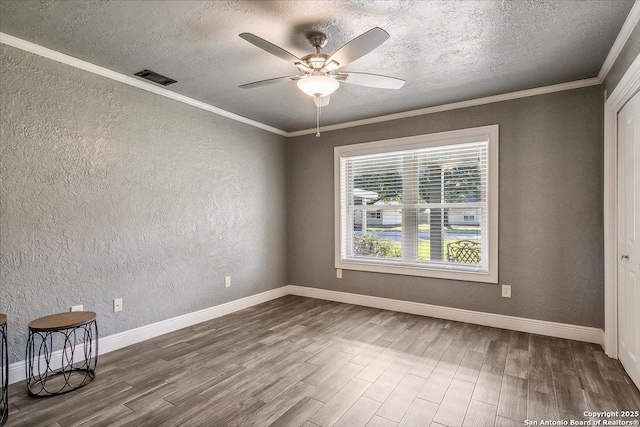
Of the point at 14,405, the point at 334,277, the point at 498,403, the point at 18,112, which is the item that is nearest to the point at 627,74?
the point at 498,403

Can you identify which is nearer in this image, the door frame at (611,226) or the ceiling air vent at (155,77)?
the door frame at (611,226)

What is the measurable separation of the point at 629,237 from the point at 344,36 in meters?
2.65

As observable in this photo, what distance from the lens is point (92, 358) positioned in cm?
283

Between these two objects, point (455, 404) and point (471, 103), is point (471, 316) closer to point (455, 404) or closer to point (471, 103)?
point (455, 404)

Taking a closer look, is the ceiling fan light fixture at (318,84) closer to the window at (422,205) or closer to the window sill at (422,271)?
the window at (422,205)

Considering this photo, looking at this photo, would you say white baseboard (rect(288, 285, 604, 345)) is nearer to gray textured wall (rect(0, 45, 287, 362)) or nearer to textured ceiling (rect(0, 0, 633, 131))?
gray textured wall (rect(0, 45, 287, 362))

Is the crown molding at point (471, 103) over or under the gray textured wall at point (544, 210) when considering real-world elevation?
over

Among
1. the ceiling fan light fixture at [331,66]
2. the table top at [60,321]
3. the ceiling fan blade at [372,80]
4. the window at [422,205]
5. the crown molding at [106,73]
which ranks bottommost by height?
the table top at [60,321]

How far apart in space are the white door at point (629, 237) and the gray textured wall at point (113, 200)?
12.7ft

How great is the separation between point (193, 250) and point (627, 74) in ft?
13.6

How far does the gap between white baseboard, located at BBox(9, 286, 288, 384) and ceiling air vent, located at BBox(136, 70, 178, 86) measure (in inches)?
96.2

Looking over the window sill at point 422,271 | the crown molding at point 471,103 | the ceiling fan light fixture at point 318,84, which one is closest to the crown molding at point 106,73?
the crown molding at point 471,103

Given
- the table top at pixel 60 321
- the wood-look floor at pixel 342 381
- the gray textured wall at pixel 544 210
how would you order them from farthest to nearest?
the gray textured wall at pixel 544 210 < the table top at pixel 60 321 < the wood-look floor at pixel 342 381

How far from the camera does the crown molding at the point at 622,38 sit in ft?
6.64
